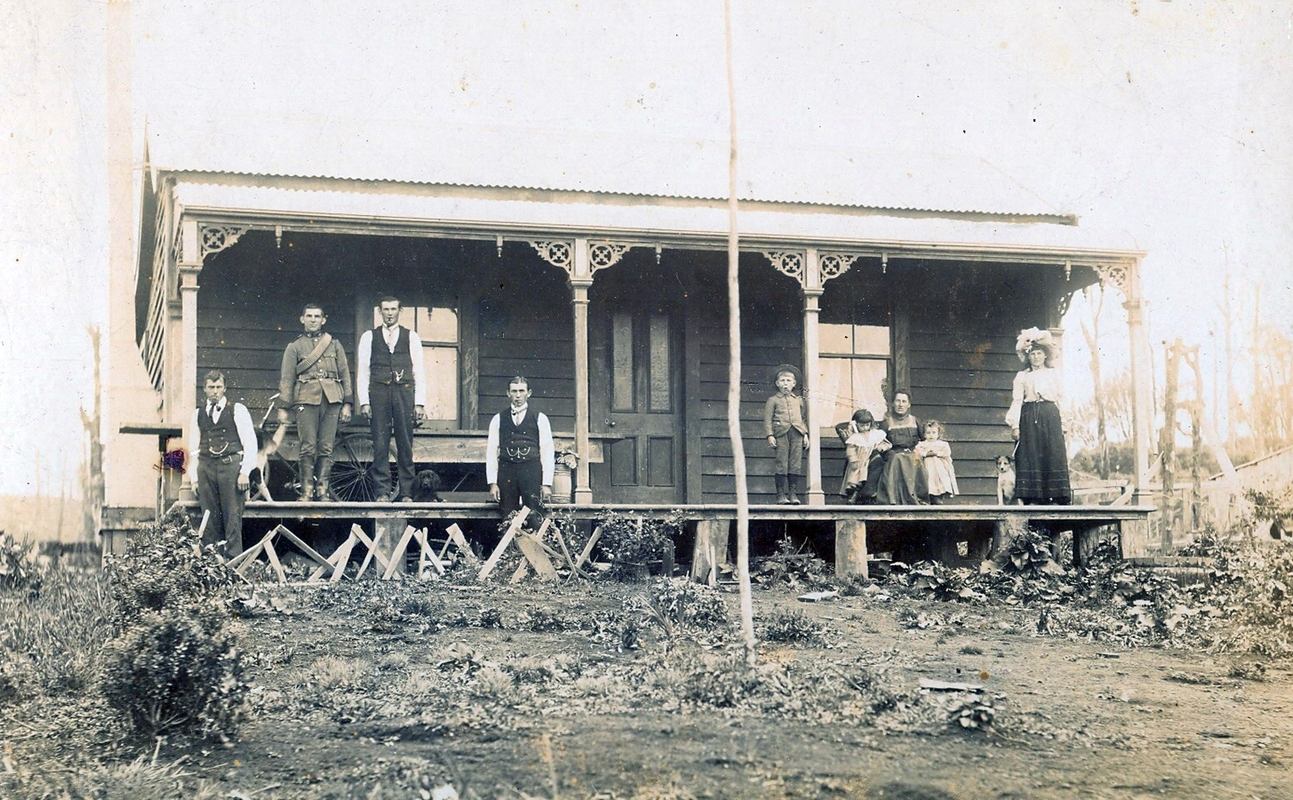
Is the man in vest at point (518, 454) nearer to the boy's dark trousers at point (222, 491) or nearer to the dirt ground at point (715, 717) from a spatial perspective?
the boy's dark trousers at point (222, 491)

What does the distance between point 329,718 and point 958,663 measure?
3.70 metres

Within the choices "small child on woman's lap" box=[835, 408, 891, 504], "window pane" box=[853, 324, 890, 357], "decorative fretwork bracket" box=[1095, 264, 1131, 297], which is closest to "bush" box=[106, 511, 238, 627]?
"small child on woman's lap" box=[835, 408, 891, 504]

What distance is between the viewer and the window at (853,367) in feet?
45.4

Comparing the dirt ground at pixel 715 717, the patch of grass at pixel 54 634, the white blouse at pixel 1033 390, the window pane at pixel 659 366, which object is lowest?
the dirt ground at pixel 715 717

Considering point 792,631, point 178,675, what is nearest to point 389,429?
point 792,631

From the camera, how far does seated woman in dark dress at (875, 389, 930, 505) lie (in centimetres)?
1149

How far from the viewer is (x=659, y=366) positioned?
13203mm

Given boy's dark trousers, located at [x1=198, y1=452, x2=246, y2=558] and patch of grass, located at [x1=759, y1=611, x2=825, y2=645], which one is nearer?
patch of grass, located at [x1=759, y1=611, x2=825, y2=645]

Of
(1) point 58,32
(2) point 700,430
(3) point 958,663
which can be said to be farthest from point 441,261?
(3) point 958,663

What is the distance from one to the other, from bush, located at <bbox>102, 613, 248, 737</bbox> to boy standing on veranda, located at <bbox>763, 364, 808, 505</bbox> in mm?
7171

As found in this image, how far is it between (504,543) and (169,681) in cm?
475

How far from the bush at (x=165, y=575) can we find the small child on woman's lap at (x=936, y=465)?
7425 mm

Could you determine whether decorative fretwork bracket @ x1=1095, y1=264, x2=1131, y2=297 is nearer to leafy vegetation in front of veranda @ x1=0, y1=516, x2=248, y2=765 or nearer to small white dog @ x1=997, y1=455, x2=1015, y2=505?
small white dog @ x1=997, y1=455, x2=1015, y2=505

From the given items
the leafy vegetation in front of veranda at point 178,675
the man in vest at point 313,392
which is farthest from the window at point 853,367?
the leafy vegetation in front of veranda at point 178,675
